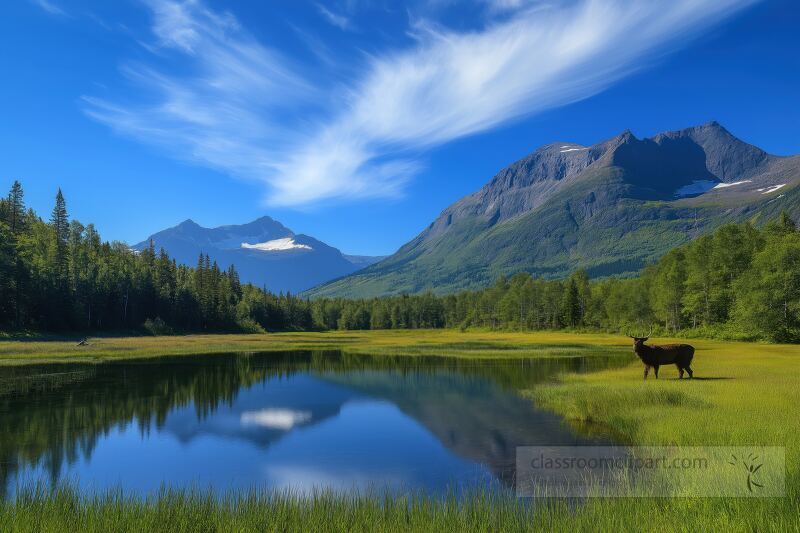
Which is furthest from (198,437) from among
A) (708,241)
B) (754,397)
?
(708,241)

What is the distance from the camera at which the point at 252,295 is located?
179125 mm

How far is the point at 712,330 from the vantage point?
80438 millimetres

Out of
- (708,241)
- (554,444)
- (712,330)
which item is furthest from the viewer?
(708,241)

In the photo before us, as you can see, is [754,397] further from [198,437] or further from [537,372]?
[198,437]

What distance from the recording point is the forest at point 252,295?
67.9m

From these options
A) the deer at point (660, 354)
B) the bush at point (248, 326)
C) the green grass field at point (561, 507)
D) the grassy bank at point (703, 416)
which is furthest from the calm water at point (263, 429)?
the bush at point (248, 326)

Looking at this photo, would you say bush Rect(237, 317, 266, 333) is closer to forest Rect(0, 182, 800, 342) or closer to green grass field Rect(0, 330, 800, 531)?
forest Rect(0, 182, 800, 342)

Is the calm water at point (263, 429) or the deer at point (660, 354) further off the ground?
the deer at point (660, 354)

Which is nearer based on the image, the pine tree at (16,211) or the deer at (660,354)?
the deer at (660,354)

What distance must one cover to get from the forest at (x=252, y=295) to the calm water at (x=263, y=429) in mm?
41246

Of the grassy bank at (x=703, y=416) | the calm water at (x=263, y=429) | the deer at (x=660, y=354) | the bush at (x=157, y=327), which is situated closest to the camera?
the grassy bank at (x=703, y=416)

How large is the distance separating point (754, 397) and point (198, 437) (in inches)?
1190

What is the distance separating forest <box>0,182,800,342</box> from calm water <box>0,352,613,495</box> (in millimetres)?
41246

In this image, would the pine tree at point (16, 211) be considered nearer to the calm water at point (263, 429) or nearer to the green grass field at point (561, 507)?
the calm water at point (263, 429)
